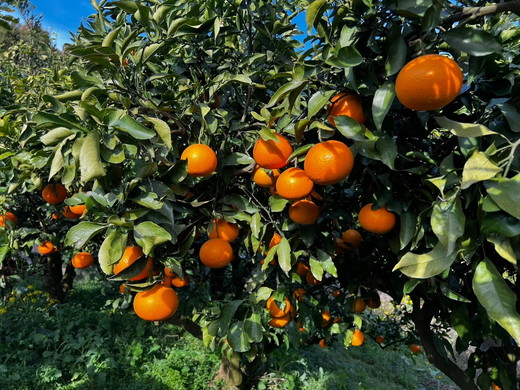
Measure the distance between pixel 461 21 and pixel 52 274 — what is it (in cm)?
503

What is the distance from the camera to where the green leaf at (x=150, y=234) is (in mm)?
931

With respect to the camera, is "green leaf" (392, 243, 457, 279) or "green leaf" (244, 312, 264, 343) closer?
"green leaf" (392, 243, 457, 279)

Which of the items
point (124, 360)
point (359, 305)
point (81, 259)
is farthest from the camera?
point (124, 360)

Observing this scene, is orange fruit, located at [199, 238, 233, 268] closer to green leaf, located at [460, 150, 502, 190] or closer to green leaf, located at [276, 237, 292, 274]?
green leaf, located at [276, 237, 292, 274]

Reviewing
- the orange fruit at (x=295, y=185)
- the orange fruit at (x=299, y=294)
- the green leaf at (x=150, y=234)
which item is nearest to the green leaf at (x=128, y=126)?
the green leaf at (x=150, y=234)

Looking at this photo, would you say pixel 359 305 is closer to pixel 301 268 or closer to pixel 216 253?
pixel 301 268

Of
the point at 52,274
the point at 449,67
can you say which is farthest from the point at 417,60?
the point at 52,274

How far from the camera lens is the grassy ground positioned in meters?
3.00

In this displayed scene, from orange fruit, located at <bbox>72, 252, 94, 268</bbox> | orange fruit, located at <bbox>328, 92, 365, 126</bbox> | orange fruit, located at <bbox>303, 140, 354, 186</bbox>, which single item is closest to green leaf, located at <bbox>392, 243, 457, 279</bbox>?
orange fruit, located at <bbox>303, 140, 354, 186</bbox>

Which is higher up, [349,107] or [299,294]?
[349,107]

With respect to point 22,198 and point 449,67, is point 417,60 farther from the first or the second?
point 22,198

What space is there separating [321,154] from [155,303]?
707 mm

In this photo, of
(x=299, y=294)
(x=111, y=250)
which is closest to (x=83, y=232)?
(x=111, y=250)

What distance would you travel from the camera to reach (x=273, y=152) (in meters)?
1.06
